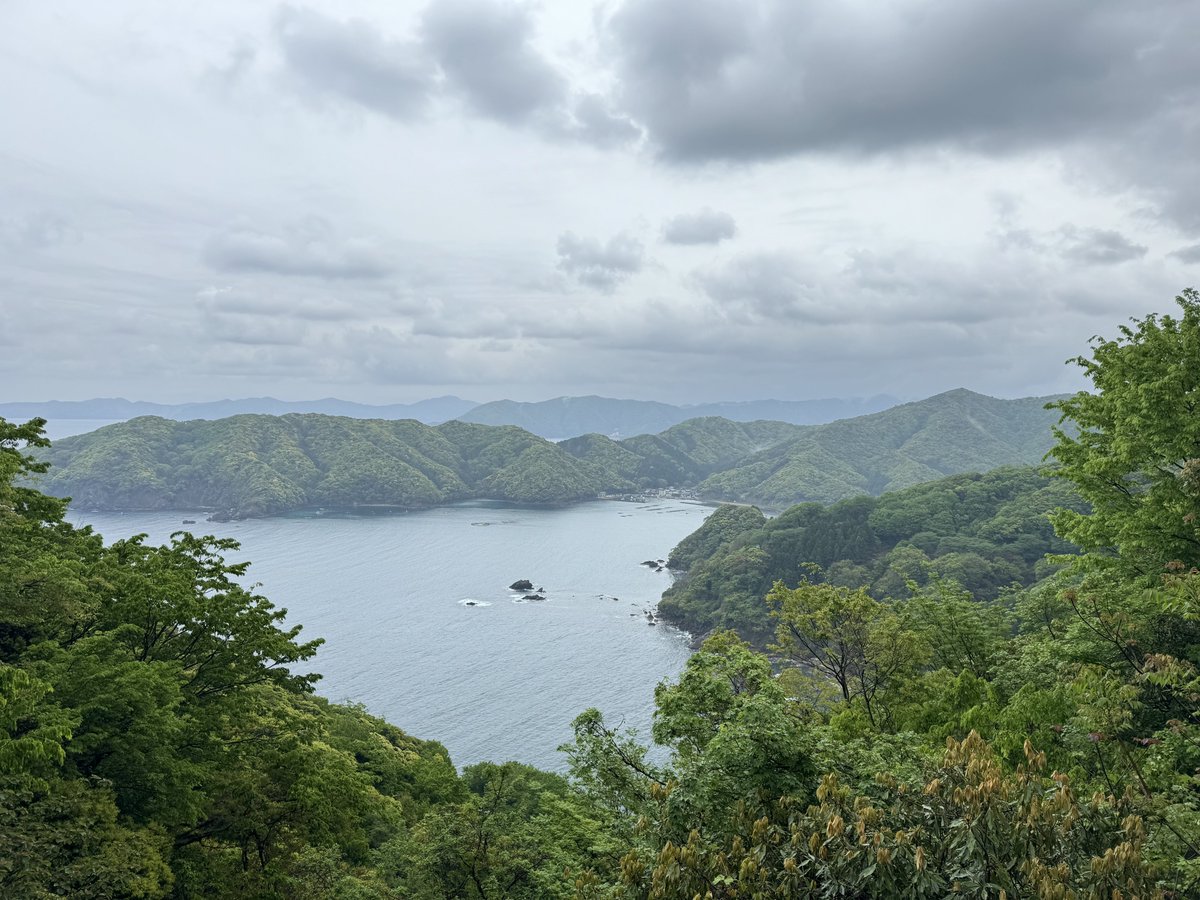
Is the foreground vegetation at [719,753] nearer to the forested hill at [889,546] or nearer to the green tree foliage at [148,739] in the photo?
the green tree foliage at [148,739]

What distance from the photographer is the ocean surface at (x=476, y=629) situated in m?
84.8

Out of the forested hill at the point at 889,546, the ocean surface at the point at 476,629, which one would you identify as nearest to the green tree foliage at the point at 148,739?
the ocean surface at the point at 476,629

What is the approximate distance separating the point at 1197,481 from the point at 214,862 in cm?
2574

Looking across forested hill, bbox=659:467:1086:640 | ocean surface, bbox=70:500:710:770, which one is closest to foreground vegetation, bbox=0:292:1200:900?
ocean surface, bbox=70:500:710:770

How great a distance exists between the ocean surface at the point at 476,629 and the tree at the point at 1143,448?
29.2 meters

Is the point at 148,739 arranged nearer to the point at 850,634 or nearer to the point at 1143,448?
the point at 850,634

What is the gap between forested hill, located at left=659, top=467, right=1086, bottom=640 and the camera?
11138 centimetres

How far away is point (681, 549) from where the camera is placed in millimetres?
171500

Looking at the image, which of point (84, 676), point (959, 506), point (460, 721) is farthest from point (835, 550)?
point (84, 676)

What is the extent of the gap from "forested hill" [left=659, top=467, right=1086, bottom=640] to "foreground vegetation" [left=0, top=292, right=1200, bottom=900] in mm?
87184

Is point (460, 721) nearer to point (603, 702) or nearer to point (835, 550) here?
point (603, 702)

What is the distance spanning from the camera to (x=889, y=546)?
436 feet

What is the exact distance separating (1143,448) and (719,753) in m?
17.6

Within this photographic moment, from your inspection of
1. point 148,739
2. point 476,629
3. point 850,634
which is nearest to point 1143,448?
point 850,634
